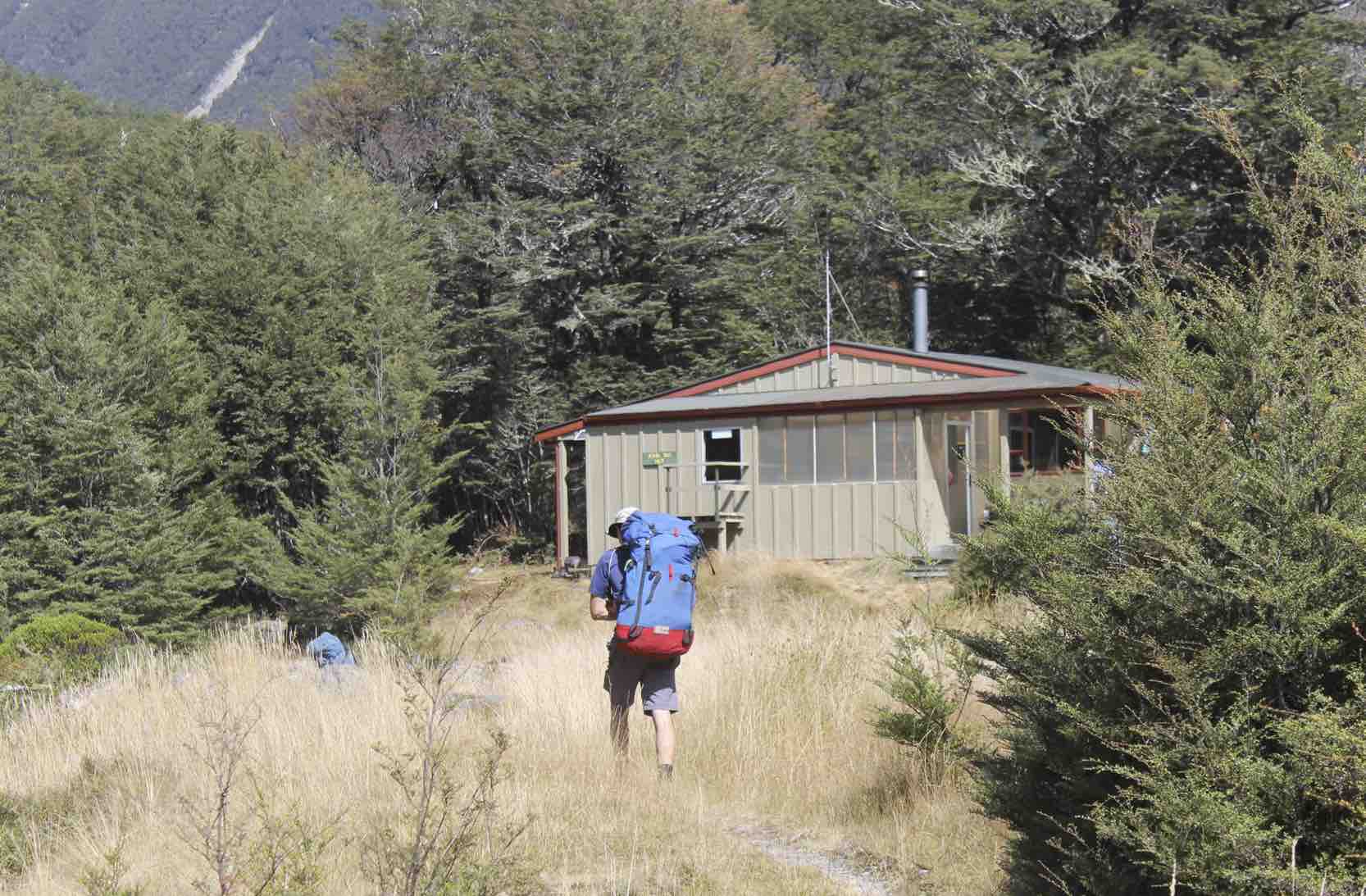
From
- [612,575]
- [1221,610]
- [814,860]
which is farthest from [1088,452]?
[612,575]

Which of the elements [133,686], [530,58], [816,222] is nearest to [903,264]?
[816,222]

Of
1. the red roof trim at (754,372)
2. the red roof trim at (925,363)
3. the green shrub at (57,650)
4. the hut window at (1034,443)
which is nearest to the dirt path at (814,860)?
the green shrub at (57,650)

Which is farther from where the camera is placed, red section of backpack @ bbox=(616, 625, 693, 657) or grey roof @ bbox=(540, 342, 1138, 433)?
grey roof @ bbox=(540, 342, 1138, 433)

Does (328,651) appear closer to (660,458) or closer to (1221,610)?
(1221,610)

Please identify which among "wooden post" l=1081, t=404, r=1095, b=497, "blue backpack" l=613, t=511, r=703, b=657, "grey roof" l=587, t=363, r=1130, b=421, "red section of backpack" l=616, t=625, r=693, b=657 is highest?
"grey roof" l=587, t=363, r=1130, b=421

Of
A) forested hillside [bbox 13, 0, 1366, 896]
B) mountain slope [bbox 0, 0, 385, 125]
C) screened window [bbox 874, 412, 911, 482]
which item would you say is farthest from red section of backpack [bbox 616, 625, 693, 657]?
mountain slope [bbox 0, 0, 385, 125]

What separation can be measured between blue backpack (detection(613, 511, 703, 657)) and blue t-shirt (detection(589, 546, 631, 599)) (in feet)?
0.14

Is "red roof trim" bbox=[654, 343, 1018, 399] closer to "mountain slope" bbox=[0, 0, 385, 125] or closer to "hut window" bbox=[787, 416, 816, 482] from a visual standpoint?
"hut window" bbox=[787, 416, 816, 482]

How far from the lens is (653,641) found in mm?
6910

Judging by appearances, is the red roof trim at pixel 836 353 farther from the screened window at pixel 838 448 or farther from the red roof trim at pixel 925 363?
the screened window at pixel 838 448

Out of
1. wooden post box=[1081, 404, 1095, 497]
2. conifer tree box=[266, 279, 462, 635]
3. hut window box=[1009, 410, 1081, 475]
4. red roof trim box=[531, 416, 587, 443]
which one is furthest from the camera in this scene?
red roof trim box=[531, 416, 587, 443]

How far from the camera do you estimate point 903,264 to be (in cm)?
3109

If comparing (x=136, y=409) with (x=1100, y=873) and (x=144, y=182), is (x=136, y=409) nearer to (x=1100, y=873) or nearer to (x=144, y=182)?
(x=144, y=182)

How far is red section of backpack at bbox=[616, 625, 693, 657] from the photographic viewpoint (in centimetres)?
691
